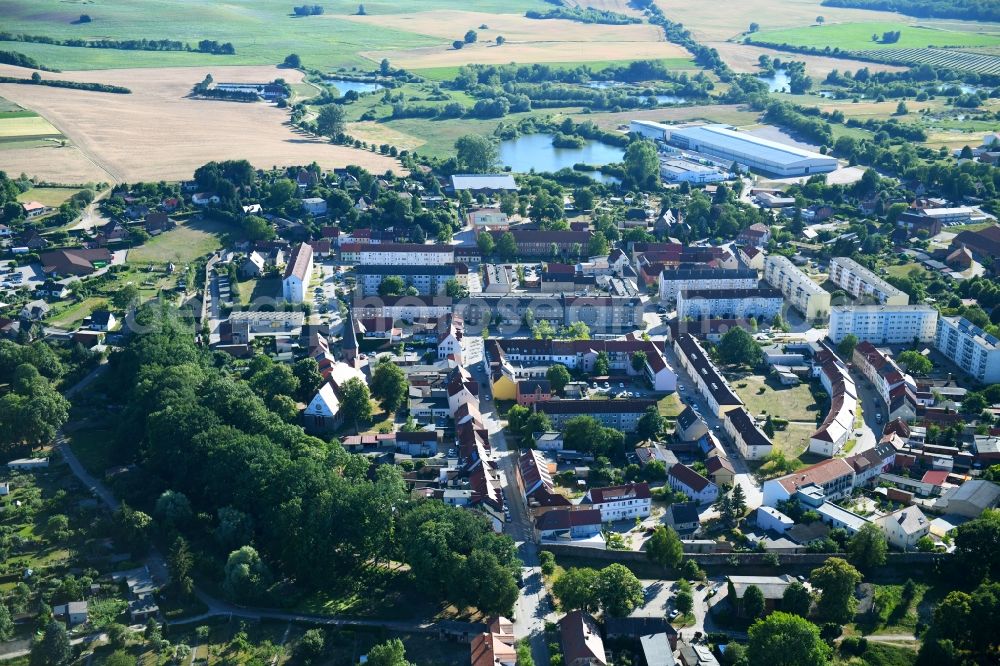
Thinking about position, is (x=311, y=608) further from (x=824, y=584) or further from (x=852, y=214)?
(x=852, y=214)

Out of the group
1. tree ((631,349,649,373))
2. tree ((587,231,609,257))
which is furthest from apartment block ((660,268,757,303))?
tree ((631,349,649,373))

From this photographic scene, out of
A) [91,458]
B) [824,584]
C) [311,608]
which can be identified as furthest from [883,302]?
[91,458]

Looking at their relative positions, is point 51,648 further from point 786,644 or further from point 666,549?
point 786,644

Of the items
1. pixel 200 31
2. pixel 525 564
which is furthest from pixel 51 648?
pixel 200 31

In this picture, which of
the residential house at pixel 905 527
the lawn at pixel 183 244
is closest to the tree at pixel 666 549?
the residential house at pixel 905 527

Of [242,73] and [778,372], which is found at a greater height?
[242,73]

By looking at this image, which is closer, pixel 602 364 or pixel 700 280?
pixel 602 364

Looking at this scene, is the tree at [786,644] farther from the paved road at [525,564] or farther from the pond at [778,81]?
the pond at [778,81]
